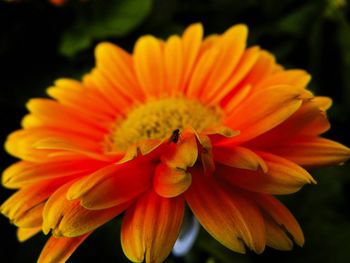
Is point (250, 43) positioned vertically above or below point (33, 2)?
below

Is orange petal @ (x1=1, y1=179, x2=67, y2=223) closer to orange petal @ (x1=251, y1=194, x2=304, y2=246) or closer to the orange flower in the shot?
the orange flower

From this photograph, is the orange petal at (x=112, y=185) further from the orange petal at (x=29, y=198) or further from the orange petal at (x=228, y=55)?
the orange petal at (x=228, y=55)

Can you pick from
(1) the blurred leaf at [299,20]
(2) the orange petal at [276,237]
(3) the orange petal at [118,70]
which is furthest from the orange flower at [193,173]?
(1) the blurred leaf at [299,20]

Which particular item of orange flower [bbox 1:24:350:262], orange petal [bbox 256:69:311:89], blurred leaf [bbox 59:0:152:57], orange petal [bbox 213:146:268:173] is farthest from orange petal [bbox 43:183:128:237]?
blurred leaf [bbox 59:0:152:57]

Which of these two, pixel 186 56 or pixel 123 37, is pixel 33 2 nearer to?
pixel 123 37

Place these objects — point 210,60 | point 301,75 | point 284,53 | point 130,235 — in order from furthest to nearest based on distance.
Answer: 1. point 284,53
2. point 210,60
3. point 301,75
4. point 130,235

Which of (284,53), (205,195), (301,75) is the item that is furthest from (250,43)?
(205,195)
